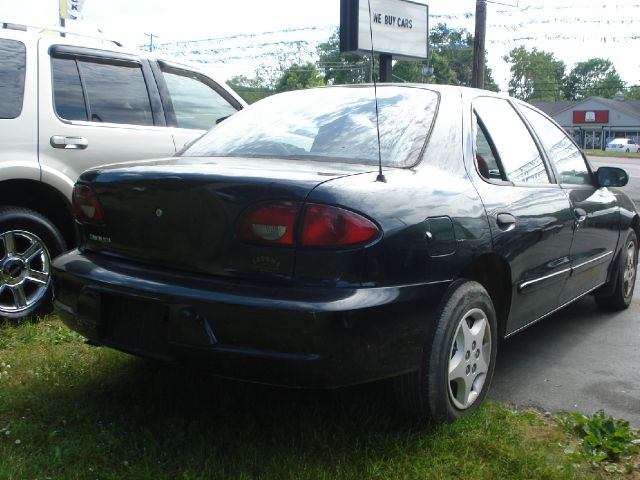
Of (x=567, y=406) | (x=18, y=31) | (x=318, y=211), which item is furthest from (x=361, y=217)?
(x=18, y=31)

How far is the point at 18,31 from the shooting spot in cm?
475

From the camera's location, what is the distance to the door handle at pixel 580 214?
4320 mm

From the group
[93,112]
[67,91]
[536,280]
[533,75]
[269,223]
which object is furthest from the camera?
[533,75]

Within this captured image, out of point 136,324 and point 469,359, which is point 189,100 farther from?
point 469,359

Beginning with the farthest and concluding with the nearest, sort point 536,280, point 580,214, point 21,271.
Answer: point 21,271
point 580,214
point 536,280

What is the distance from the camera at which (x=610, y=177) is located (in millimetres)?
4887

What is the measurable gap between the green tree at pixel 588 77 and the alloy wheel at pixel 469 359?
117855 millimetres

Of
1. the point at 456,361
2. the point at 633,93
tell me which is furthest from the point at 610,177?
the point at 633,93

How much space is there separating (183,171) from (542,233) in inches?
77.0

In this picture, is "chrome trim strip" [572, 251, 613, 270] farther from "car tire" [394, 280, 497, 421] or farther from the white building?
the white building

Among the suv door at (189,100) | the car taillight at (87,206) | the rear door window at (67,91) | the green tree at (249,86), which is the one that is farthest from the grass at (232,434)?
the green tree at (249,86)

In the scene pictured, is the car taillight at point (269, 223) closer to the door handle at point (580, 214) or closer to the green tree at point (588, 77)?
the door handle at point (580, 214)

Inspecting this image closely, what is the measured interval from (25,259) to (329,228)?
8.68 ft

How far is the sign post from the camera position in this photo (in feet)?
45.4
